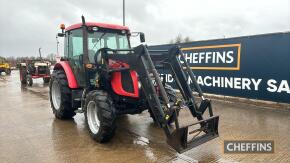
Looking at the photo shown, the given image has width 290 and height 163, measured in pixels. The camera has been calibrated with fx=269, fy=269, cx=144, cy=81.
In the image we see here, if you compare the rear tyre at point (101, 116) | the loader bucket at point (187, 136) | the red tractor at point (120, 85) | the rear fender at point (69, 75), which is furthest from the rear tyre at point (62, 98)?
the loader bucket at point (187, 136)

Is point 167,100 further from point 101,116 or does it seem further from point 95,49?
point 95,49

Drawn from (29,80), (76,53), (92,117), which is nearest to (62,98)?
(76,53)

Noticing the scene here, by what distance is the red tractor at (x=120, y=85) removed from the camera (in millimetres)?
4305

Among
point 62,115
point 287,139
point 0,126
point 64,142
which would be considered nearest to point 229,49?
point 287,139

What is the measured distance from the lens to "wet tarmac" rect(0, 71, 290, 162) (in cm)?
429

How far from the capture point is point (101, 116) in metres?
4.68


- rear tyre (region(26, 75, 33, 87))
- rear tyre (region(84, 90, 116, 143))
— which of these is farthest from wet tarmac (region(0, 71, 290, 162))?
rear tyre (region(26, 75, 33, 87))

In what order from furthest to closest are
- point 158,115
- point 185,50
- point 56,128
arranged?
point 185,50 < point 56,128 < point 158,115

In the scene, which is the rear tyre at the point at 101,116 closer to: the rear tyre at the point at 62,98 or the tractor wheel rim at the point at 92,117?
the tractor wheel rim at the point at 92,117

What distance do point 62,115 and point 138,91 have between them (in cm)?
262

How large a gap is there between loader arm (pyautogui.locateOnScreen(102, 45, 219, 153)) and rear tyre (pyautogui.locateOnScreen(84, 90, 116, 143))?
70cm

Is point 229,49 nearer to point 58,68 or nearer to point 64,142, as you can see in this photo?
point 58,68

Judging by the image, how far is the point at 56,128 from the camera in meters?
5.99

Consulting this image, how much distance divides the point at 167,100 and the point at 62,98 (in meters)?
3.11
